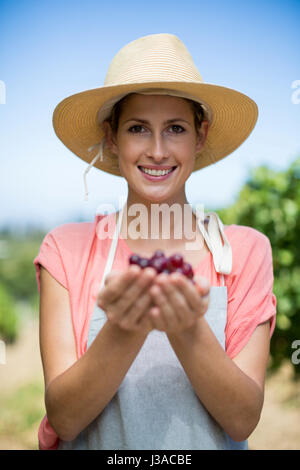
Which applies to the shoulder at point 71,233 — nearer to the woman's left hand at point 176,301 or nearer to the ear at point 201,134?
the ear at point 201,134

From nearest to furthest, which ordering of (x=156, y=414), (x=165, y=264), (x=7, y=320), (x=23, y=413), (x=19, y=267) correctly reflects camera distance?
(x=165, y=264), (x=156, y=414), (x=23, y=413), (x=7, y=320), (x=19, y=267)

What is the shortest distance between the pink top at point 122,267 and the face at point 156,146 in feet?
1.13

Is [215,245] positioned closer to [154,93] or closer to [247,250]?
[247,250]

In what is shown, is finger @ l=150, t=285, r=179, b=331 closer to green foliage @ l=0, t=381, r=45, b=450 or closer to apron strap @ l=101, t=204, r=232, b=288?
apron strap @ l=101, t=204, r=232, b=288

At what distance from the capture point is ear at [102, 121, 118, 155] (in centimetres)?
240

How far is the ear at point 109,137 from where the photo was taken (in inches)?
94.7

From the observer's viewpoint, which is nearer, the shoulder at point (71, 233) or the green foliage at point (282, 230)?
the shoulder at point (71, 233)

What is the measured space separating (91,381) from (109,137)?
1.29 meters

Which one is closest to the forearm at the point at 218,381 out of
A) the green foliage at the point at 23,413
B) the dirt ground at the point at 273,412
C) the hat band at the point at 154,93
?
the hat band at the point at 154,93

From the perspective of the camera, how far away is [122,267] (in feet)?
7.11

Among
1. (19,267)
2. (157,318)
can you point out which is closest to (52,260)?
(157,318)

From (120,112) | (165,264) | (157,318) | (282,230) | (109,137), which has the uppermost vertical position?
(120,112)

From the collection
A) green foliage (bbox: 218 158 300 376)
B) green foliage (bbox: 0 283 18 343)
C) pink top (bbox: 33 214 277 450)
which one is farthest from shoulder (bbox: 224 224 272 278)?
green foliage (bbox: 0 283 18 343)

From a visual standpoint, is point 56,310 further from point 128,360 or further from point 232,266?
point 232,266
